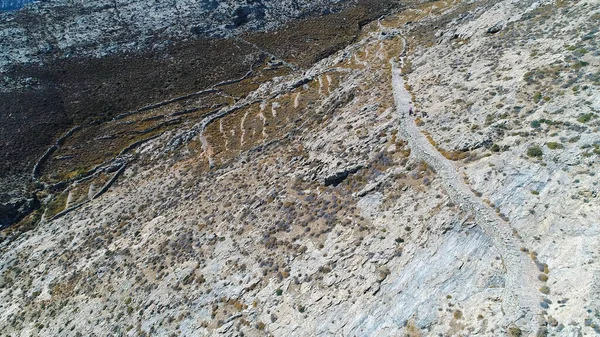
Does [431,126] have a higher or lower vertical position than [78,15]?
lower

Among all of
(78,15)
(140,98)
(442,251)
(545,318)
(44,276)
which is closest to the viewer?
(545,318)

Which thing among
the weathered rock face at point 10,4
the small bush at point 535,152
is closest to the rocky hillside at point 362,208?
the small bush at point 535,152

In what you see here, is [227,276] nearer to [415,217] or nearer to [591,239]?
[415,217]

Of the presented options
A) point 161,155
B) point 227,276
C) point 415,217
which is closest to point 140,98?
point 161,155

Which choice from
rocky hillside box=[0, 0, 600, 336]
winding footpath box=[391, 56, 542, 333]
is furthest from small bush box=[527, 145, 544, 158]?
winding footpath box=[391, 56, 542, 333]

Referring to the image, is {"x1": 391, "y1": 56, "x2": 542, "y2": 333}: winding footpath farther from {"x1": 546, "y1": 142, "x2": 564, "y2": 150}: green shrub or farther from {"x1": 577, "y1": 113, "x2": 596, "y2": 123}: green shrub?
{"x1": 577, "y1": 113, "x2": 596, "y2": 123}: green shrub

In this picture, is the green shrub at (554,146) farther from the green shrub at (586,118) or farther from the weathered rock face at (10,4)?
the weathered rock face at (10,4)

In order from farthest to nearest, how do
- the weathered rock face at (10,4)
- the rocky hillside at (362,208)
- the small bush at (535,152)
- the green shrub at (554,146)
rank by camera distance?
the weathered rock face at (10,4)
the small bush at (535,152)
the green shrub at (554,146)
the rocky hillside at (362,208)
